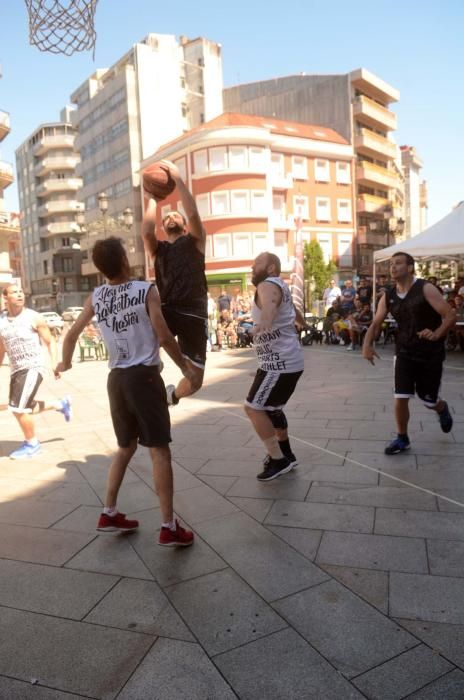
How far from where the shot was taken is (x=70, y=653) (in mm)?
2428

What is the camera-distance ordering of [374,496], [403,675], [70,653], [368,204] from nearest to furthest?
[403,675] < [70,653] < [374,496] < [368,204]

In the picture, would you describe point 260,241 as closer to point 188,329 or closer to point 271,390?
point 271,390

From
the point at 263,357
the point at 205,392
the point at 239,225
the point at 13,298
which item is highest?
the point at 239,225

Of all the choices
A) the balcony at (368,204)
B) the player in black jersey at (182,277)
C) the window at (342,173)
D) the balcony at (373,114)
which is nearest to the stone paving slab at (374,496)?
the player in black jersey at (182,277)

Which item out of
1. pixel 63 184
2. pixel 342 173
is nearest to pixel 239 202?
pixel 342 173

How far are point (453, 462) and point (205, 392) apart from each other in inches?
201

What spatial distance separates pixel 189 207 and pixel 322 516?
7.30 feet

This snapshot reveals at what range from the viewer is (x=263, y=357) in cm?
468

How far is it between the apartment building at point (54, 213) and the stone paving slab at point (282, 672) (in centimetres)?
6568

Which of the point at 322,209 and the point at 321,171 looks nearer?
the point at 321,171

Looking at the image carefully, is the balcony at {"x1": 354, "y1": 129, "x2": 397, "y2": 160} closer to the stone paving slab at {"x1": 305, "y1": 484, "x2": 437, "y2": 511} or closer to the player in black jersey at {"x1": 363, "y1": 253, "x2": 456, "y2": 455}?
the player in black jersey at {"x1": 363, "y1": 253, "x2": 456, "y2": 455}

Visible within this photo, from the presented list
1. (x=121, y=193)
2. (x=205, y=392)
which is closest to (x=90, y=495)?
(x=205, y=392)

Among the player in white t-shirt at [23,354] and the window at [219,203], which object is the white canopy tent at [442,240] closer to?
the player in white t-shirt at [23,354]

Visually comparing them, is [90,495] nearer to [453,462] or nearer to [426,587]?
[426,587]
